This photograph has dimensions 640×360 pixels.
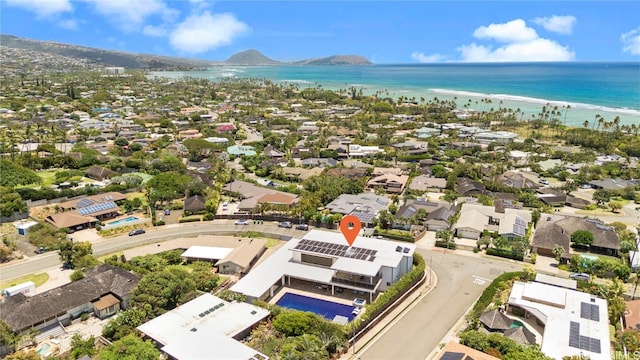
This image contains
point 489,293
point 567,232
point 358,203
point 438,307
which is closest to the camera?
point 489,293

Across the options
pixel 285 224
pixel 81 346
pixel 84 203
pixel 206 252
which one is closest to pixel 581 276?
pixel 285 224

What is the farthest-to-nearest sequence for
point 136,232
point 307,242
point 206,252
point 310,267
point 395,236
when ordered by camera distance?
point 136,232 → point 395,236 → point 206,252 → point 307,242 → point 310,267

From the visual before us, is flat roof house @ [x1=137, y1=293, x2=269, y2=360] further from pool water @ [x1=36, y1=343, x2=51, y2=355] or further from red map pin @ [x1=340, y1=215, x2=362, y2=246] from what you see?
red map pin @ [x1=340, y1=215, x2=362, y2=246]

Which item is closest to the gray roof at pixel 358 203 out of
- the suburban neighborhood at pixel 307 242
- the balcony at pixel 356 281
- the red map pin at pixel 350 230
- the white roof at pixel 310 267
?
the suburban neighborhood at pixel 307 242

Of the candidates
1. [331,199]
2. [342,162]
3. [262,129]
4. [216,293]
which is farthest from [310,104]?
[216,293]

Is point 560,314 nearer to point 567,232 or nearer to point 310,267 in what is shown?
point 567,232

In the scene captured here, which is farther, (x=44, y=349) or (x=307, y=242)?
(x=307, y=242)

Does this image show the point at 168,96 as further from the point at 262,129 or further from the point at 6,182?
the point at 6,182
